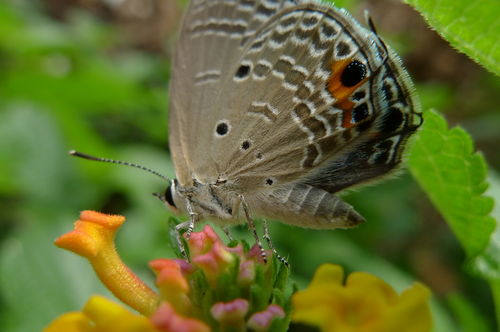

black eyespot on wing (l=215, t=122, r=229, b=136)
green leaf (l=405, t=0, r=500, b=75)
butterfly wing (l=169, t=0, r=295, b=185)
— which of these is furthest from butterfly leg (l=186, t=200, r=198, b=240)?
green leaf (l=405, t=0, r=500, b=75)

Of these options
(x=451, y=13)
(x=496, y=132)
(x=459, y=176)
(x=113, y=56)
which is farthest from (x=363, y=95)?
(x=113, y=56)

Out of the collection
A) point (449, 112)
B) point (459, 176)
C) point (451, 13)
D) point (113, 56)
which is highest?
point (451, 13)

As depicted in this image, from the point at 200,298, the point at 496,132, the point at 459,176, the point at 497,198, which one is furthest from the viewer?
the point at 496,132

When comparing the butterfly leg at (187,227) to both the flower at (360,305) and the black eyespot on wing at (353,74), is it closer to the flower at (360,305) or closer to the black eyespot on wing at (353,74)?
the flower at (360,305)

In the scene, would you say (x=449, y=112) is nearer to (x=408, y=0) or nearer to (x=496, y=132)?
(x=496, y=132)

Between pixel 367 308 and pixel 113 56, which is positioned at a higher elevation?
pixel 367 308
